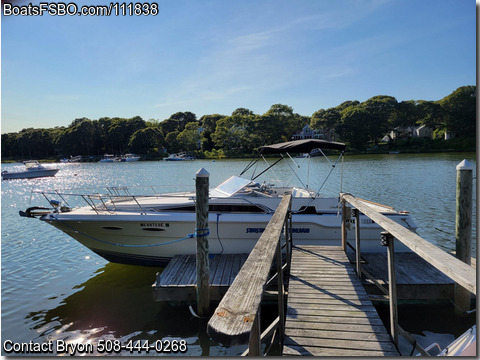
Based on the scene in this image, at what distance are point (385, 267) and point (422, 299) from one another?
35.0 inches

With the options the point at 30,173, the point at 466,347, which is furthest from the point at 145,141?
the point at 466,347

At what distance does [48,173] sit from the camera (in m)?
39.6

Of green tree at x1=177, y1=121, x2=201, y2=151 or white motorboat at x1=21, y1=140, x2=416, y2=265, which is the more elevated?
green tree at x1=177, y1=121, x2=201, y2=151

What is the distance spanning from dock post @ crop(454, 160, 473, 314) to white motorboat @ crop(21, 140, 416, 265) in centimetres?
147

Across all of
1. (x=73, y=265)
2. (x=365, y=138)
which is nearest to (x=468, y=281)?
(x=73, y=265)

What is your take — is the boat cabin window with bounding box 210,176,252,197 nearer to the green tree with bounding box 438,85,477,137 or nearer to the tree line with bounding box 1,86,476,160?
the tree line with bounding box 1,86,476,160

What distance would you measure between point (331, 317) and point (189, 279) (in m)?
3.11

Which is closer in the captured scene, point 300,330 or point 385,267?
point 300,330

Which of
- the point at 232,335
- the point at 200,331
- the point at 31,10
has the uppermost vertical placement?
the point at 31,10

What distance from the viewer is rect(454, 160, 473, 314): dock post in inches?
216

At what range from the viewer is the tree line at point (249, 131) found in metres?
68.2

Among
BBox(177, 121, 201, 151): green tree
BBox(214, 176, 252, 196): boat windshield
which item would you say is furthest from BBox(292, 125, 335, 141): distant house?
BBox(214, 176, 252, 196): boat windshield

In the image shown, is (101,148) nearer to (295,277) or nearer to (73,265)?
(73,265)

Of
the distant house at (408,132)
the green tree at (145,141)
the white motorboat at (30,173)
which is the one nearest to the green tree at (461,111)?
the distant house at (408,132)
